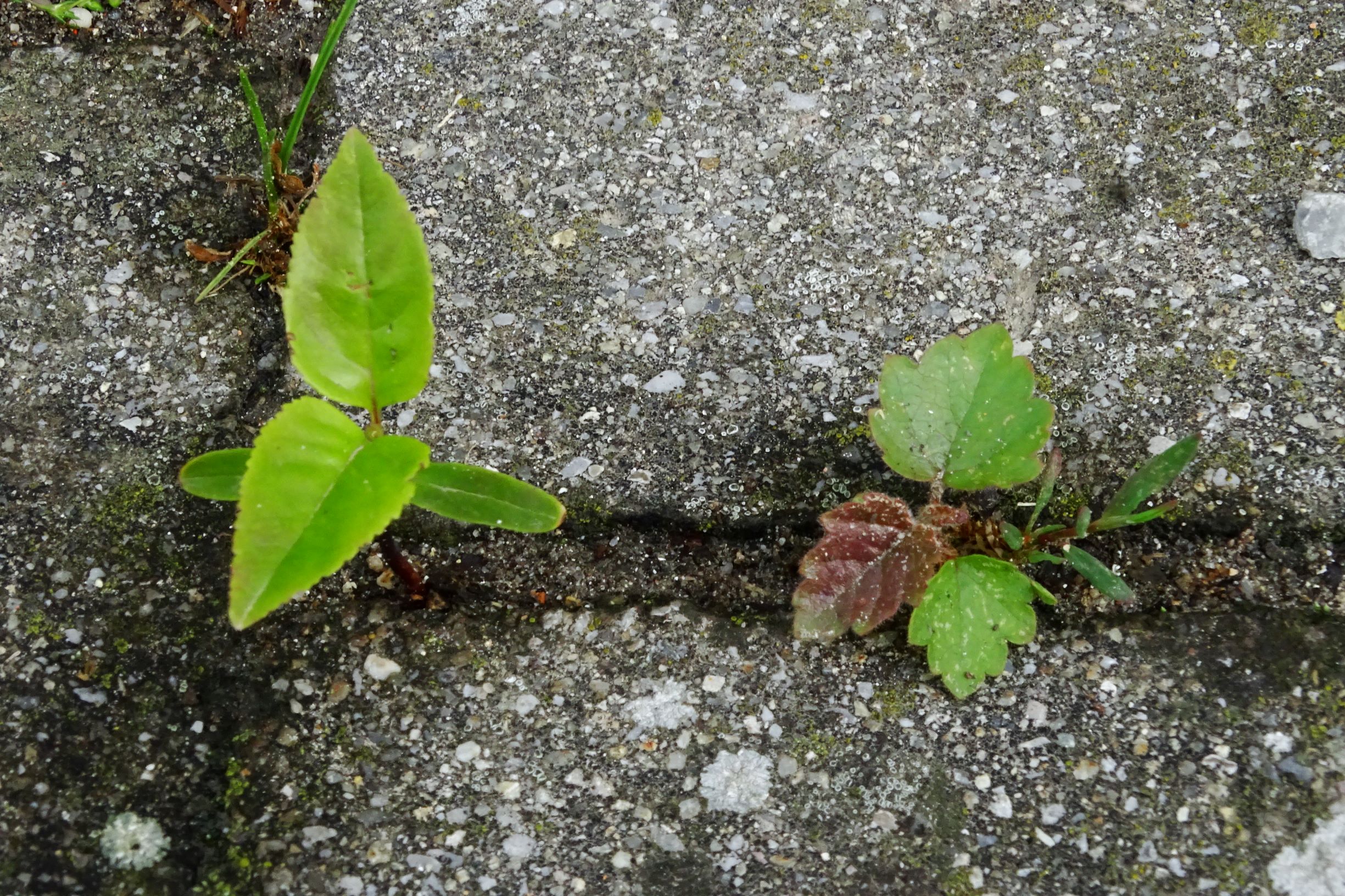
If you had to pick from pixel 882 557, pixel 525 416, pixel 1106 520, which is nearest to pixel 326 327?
pixel 525 416

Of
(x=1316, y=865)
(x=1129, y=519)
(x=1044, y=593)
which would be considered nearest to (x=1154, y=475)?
(x=1129, y=519)

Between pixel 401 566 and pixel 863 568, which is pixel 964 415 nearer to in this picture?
pixel 863 568

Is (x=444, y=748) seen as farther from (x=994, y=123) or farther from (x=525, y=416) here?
(x=994, y=123)

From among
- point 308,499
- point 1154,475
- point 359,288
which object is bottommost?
point 1154,475

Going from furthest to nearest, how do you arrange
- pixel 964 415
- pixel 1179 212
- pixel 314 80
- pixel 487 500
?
pixel 1179 212 → pixel 314 80 → pixel 964 415 → pixel 487 500

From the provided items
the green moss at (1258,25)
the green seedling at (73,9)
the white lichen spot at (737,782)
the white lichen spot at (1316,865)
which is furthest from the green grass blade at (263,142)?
the white lichen spot at (1316,865)

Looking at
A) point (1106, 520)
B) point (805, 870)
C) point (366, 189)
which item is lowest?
point (805, 870)

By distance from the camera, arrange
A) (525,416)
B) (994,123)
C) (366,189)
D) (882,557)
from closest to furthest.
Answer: (366,189)
(882,557)
(525,416)
(994,123)
